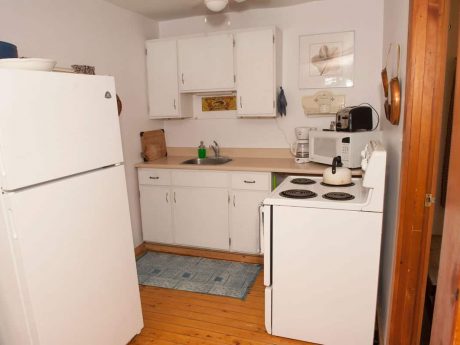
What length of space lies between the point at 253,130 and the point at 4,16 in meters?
2.26

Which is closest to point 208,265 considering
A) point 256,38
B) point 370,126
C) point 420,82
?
point 370,126

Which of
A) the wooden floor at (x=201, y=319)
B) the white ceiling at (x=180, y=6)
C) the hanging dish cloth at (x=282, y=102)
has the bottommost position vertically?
the wooden floor at (x=201, y=319)

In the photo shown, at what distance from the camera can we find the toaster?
269 centimetres

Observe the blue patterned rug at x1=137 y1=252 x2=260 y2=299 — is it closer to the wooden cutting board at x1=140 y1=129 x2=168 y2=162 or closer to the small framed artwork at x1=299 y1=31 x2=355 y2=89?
the wooden cutting board at x1=140 y1=129 x2=168 y2=162

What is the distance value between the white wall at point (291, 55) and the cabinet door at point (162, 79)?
321 millimetres

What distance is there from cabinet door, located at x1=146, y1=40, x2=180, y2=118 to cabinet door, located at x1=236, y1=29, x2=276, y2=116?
2.23ft

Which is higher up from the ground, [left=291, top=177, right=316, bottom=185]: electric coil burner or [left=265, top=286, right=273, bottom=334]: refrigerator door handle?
[left=291, top=177, right=316, bottom=185]: electric coil burner

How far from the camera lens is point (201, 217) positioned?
10.5ft

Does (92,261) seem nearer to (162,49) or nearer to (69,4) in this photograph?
(69,4)

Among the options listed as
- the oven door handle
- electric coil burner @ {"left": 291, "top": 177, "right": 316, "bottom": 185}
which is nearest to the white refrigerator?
the oven door handle

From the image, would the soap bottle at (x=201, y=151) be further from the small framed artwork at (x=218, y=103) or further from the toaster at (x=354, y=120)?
the toaster at (x=354, y=120)

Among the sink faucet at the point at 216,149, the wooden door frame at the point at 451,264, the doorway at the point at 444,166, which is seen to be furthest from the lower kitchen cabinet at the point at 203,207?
the wooden door frame at the point at 451,264

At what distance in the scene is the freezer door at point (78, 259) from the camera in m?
1.40

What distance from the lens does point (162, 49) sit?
3.34 metres
